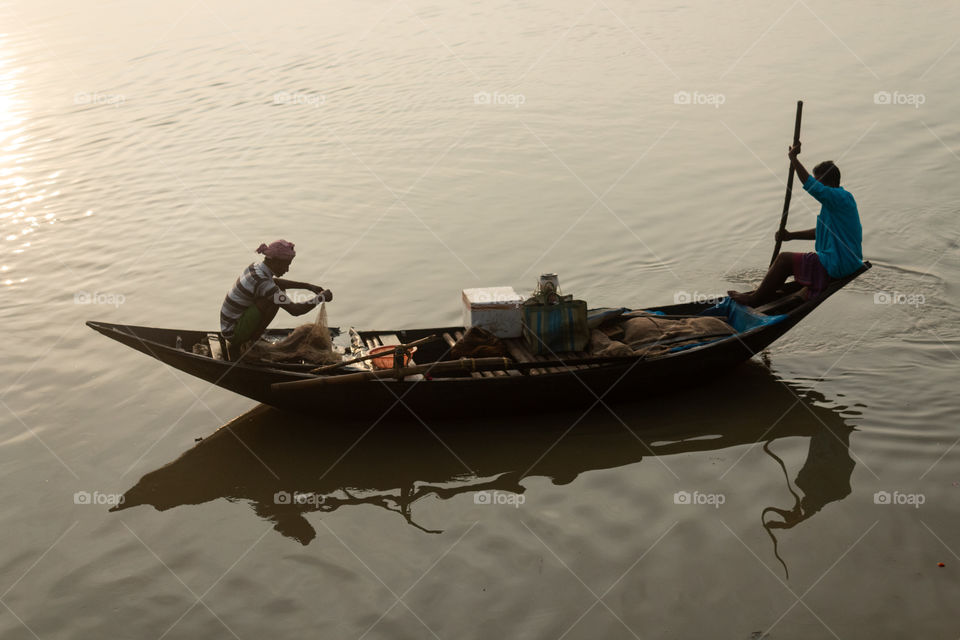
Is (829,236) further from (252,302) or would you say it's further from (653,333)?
(252,302)

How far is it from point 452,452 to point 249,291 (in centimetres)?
176

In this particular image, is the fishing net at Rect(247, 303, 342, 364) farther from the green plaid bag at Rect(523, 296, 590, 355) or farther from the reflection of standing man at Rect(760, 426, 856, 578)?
the reflection of standing man at Rect(760, 426, 856, 578)

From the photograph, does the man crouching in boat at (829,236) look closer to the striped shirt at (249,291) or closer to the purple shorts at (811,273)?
the purple shorts at (811,273)

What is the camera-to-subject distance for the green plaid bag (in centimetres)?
608

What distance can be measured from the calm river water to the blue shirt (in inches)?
35.3

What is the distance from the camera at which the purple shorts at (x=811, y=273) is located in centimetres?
632

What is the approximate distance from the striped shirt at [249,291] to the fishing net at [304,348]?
0.26 meters

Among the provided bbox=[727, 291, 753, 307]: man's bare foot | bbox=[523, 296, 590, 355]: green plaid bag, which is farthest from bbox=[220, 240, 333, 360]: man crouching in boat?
bbox=[727, 291, 753, 307]: man's bare foot

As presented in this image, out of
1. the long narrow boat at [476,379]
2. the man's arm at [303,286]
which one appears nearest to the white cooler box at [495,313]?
the long narrow boat at [476,379]

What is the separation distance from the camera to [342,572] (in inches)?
193

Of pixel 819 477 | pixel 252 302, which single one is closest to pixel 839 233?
pixel 819 477

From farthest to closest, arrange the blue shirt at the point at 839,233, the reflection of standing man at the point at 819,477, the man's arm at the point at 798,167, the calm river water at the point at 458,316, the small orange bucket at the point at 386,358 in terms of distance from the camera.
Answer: the man's arm at the point at 798,167
the blue shirt at the point at 839,233
the small orange bucket at the point at 386,358
the reflection of standing man at the point at 819,477
the calm river water at the point at 458,316

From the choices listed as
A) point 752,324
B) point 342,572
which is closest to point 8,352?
point 342,572

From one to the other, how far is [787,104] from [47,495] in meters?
11.0
